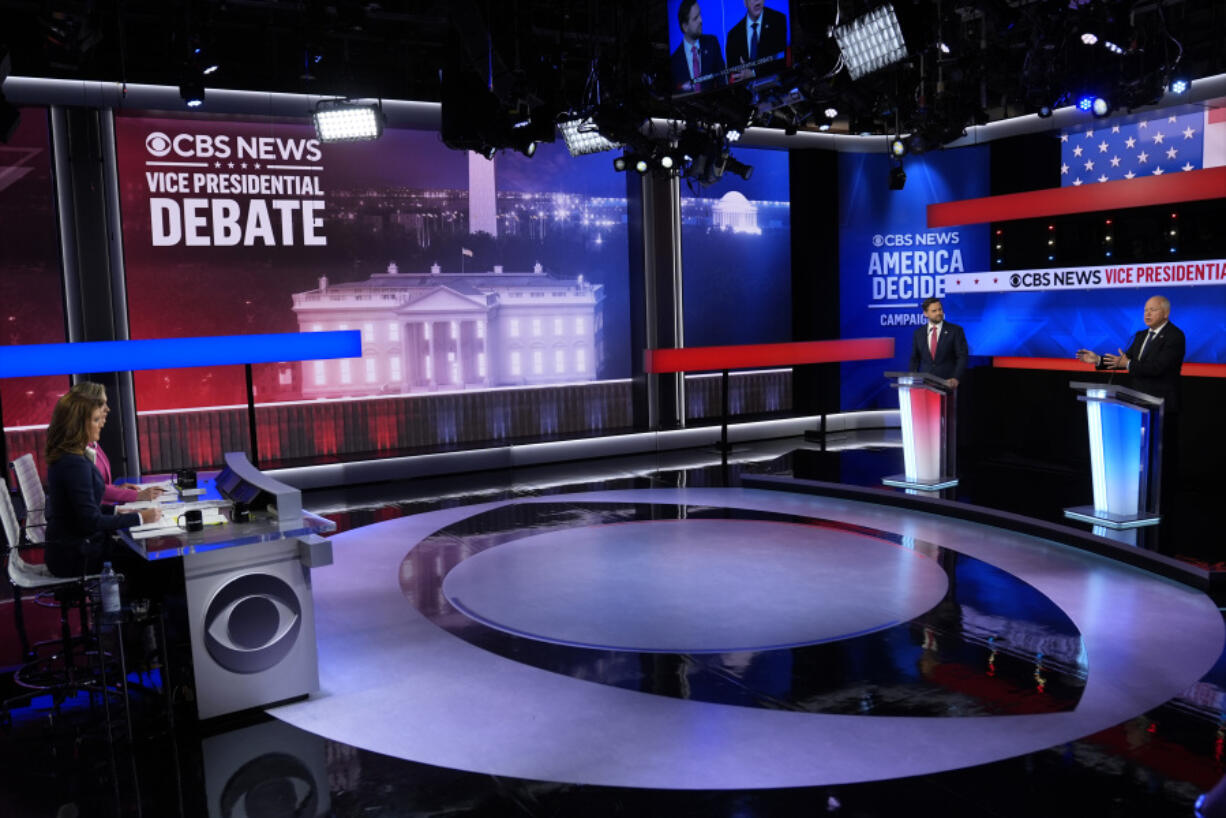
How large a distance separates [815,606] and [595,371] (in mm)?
6557

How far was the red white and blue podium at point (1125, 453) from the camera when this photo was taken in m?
5.76

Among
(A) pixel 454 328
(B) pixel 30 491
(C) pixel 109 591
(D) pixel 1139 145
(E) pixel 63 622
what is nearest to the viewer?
(C) pixel 109 591

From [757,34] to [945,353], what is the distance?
314 cm

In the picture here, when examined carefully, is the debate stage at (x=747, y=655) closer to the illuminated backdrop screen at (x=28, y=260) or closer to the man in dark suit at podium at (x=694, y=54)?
the man in dark suit at podium at (x=694, y=54)

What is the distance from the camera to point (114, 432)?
8.42 meters

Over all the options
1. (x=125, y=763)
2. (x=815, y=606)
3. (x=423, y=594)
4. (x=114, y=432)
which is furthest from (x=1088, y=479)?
(x=114, y=432)

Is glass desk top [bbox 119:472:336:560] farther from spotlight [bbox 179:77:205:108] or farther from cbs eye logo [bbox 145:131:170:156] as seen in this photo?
cbs eye logo [bbox 145:131:170:156]

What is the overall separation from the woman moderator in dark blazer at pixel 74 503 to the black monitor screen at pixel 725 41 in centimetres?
415

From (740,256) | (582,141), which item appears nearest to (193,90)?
(582,141)

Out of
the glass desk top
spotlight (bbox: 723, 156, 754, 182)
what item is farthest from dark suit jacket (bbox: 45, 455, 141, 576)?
spotlight (bbox: 723, 156, 754, 182)

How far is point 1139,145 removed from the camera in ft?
33.1

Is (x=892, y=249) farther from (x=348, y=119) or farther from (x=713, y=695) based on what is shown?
(x=713, y=695)

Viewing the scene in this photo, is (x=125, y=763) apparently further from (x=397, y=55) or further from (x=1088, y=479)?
(x=397, y=55)

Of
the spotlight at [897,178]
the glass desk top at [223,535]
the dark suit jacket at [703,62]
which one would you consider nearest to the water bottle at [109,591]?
the glass desk top at [223,535]
